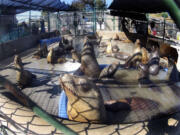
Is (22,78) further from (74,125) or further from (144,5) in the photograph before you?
(144,5)

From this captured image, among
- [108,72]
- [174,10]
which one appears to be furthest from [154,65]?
[174,10]

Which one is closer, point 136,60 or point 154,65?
point 154,65

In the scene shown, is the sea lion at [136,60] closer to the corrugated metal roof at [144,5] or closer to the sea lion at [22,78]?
the corrugated metal roof at [144,5]

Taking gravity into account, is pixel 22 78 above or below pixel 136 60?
below

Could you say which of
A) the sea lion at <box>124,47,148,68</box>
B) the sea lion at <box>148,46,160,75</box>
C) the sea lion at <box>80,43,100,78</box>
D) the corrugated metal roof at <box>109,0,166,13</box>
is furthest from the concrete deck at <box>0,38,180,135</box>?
the sea lion at <box>124,47,148,68</box>

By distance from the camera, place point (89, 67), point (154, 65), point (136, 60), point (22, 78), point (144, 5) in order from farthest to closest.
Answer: point (144, 5) < point (136, 60) < point (154, 65) < point (89, 67) < point (22, 78)

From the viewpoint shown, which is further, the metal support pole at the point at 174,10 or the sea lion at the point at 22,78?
the sea lion at the point at 22,78

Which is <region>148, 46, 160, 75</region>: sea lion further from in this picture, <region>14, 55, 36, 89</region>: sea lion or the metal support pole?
the metal support pole

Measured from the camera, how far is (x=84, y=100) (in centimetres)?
276

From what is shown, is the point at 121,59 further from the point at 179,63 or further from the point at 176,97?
the point at 176,97

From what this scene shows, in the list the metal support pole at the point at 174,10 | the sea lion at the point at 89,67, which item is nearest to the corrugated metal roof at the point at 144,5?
the sea lion at the point at 89,67

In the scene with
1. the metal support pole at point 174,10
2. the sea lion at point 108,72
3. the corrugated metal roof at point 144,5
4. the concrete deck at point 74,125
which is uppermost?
the corrugated metal roof at point 144,5

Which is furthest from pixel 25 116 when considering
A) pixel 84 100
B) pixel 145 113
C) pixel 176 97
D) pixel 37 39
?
pixel 37 39

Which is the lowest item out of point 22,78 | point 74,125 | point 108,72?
point 74,125
